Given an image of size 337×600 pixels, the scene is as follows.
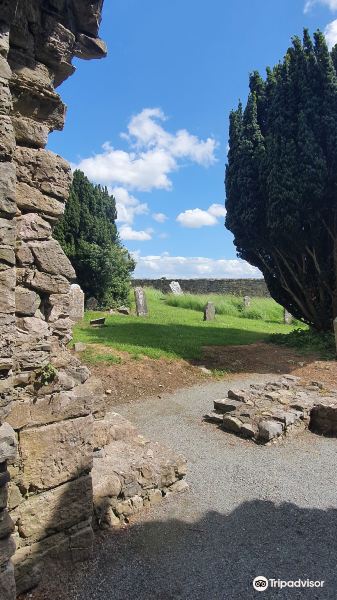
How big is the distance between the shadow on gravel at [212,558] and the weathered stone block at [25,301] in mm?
2195

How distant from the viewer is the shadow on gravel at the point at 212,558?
298 centimetres

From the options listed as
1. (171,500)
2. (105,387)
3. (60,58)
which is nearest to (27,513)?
(171,500)

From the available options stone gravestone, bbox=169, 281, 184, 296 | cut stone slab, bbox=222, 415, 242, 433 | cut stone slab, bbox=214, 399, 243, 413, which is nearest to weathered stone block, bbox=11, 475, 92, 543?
cut stone slab, bbox=222, 415, 242, 433

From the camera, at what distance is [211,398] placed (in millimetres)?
8594

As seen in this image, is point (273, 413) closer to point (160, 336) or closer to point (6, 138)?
point (6, 138)

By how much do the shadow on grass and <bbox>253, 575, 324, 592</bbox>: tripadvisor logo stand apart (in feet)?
24.8

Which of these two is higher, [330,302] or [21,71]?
[21,71]

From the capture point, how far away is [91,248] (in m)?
18.7

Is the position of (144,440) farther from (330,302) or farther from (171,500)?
(330,302)

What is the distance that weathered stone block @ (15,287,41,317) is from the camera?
9.73 ft

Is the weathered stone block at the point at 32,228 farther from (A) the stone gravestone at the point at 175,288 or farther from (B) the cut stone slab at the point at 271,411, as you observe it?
(A) the stone gravestone at the point at 175,288

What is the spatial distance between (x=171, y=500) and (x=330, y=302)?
463 inches

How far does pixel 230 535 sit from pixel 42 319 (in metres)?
2.83

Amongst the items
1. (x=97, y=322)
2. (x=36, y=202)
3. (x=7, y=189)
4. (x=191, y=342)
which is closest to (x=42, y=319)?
(x=36, y=202)
